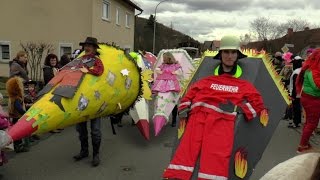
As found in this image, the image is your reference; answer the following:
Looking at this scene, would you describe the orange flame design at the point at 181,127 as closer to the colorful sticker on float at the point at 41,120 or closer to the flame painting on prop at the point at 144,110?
the colorful sticker on float at the point at 41,120

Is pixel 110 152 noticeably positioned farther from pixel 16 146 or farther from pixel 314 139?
pixel 314 139

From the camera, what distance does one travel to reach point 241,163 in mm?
3889

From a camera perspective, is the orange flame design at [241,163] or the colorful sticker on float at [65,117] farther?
the colorful sticker on float at [65,117]

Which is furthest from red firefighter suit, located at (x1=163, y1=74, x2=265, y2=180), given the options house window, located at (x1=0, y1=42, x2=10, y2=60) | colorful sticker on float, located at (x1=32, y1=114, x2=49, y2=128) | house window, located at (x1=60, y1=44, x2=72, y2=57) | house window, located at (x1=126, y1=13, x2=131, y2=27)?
house window, located at (x1=126, y1=13, x2=131, y2=27)

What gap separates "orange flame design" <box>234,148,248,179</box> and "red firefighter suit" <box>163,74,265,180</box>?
14 cm

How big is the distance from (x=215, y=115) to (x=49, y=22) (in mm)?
22294

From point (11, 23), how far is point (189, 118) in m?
23.4

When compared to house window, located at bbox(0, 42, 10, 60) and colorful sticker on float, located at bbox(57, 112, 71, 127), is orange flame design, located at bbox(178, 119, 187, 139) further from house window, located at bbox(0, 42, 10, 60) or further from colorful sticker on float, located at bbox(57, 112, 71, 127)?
house window, located at bbox(0, 42, 10, 60)

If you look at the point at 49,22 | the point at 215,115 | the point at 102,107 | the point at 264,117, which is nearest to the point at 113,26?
the point at 49,22

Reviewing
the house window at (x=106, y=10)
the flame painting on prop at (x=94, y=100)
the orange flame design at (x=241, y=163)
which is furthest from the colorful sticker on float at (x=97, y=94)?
the house window at (x=106, y=10)

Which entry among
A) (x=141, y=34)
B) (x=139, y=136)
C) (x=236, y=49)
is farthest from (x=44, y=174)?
(x=141, y=34)

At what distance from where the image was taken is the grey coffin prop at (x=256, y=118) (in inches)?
156

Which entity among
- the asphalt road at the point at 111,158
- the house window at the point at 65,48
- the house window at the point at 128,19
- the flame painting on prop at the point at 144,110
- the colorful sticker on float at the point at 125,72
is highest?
the house window at the point at 128,19

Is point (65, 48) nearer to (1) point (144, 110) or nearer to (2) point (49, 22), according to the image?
(2) point (49, 22)
